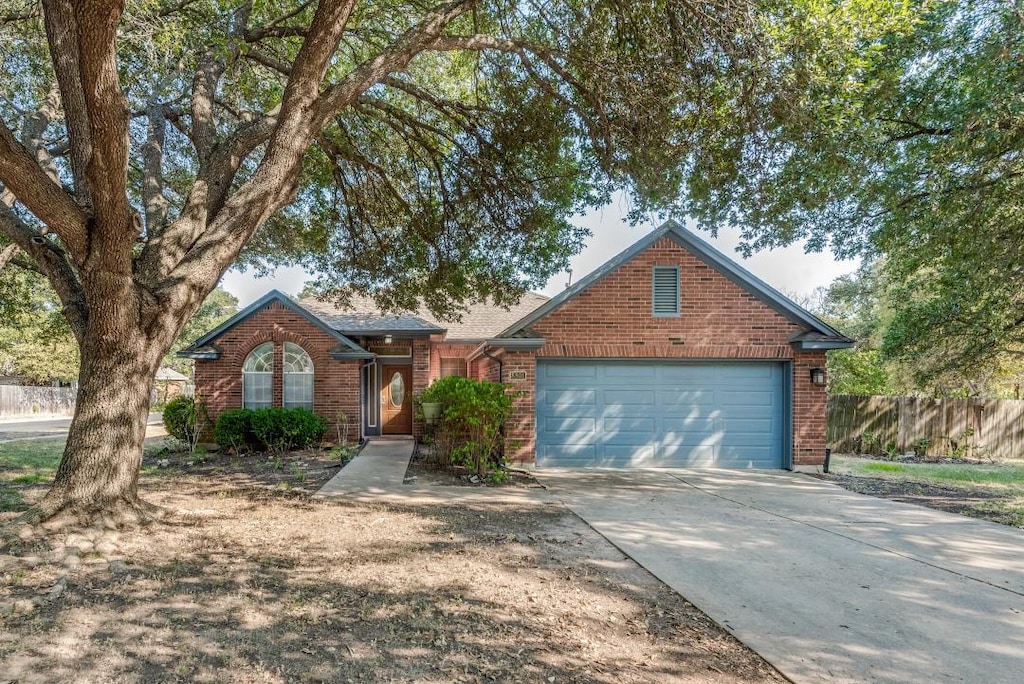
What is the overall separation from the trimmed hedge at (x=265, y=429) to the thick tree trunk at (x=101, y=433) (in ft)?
23.5

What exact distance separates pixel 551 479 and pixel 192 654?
22.5 ft

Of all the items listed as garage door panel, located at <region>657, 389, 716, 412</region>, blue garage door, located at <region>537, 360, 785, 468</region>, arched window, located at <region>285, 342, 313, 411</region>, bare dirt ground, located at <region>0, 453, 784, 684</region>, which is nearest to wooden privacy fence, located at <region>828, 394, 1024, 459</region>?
blue garage door, located at <region>537, 360, 785, 468</region>

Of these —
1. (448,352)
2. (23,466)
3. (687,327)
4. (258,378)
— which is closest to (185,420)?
(258,378)

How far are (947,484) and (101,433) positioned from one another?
42.4 feet

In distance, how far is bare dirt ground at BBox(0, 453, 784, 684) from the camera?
10.0 ft

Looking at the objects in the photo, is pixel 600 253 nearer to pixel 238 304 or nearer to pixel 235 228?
pixel 235 228

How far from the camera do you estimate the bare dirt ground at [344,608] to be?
3.06 m

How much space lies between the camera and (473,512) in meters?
7.00

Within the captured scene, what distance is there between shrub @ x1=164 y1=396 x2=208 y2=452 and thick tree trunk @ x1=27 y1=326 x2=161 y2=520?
7.72 m

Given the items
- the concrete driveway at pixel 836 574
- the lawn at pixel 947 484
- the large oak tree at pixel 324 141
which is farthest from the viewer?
the lawn at pixel 947 484

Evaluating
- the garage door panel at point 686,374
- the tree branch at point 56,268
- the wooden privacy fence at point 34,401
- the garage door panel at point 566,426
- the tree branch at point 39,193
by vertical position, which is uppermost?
the tree branch at point 39,193

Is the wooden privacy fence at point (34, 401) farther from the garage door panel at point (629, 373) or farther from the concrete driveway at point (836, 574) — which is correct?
the concrete driveway at point (836, 574)

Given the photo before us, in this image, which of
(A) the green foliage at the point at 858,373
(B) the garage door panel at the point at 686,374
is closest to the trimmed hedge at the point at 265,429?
(B) the garage door panel at the point at 686,374

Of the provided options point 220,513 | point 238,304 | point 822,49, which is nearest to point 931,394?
point 822,49
